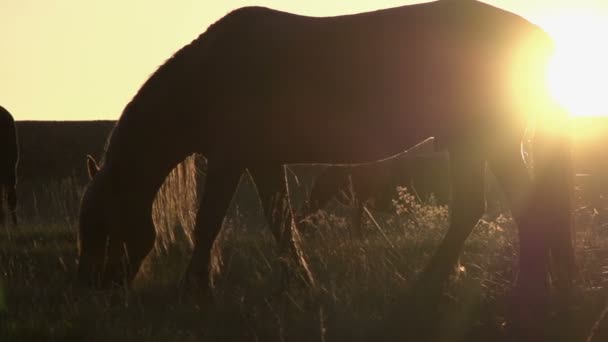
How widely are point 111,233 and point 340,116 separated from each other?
2118mm

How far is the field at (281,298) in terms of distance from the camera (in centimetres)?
461

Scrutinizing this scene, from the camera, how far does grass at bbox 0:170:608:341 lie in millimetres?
4605

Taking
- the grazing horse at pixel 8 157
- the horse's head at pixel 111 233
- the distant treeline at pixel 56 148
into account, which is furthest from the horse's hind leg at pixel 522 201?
the distant treeline at pixel 56 148

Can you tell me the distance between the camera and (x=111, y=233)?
6.11m

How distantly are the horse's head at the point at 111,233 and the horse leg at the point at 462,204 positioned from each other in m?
2.41

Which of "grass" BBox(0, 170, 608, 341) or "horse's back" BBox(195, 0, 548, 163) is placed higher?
"horse's back" BBox(195, 0, 548, 163)

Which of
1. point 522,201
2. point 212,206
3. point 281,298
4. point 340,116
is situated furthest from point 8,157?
point 522,201

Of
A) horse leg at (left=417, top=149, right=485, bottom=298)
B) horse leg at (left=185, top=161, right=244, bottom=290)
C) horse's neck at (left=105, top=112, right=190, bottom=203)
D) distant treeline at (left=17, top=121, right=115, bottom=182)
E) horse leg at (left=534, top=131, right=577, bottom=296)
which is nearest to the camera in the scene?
horse leg at (left=417, top=149, right=485, bottom=298)

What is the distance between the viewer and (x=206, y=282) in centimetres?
601

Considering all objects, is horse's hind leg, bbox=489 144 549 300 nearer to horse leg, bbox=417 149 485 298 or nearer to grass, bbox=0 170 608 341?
horse leg, bbox=417 149 485 298

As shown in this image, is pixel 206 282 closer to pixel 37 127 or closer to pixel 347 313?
pixel 347 313

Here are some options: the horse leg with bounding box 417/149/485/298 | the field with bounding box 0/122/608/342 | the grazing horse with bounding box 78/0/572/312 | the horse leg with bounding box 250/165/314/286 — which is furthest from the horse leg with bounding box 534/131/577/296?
the horse leg with bounding box 250/165/314/286

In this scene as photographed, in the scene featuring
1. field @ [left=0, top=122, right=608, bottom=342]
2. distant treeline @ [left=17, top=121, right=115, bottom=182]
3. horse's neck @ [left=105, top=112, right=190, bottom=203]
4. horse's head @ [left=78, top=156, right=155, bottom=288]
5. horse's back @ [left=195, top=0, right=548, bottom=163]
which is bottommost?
distant treeline @ [left=17, top=121, right=115, bottom=182]

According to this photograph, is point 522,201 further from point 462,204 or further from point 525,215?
point 462,204
